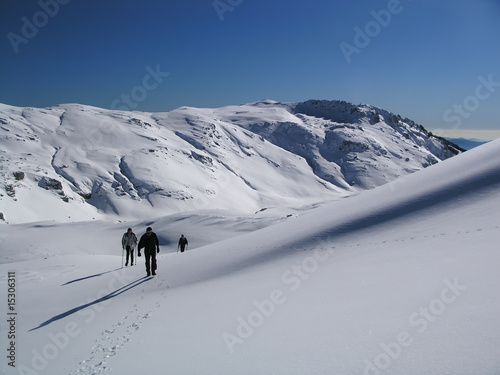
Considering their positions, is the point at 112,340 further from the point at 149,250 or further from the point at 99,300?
the point at 149,250

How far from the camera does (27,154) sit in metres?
77.7

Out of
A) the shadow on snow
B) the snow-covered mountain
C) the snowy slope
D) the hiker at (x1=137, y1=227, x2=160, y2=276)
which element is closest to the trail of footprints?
the snowy slope

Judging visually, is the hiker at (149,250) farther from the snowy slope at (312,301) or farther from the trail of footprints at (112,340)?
the trail of footprints at (112,340)

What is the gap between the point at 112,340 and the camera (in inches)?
222

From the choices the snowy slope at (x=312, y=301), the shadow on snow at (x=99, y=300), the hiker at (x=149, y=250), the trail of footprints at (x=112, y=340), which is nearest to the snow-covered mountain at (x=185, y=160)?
the hiker at (x=149, y=250)

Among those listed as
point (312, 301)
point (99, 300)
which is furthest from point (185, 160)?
point (312, 301)

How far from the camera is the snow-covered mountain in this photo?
235 ft

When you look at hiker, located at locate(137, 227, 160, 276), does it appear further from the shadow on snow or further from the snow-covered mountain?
the snow-covered mountain

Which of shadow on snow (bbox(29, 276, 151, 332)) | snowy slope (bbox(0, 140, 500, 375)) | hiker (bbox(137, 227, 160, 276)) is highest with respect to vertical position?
hiker (bbox(137, 227, 160, 276))

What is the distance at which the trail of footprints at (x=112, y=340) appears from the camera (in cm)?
477

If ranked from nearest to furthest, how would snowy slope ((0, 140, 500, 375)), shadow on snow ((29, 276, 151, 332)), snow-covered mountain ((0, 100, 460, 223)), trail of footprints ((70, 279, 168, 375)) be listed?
snowy slope ((0, 140, 500, 375))
trail of footprints ((70, 279, 168, 375))
shadow on snow ((29, 276, 151, 332))
snow-covered mountain ((0, 100, 460, 223))

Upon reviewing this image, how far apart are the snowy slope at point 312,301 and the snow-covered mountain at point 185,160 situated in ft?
184

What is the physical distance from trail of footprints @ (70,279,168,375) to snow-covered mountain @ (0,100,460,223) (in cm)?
5772

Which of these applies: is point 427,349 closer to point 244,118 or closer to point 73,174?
point 73,174
